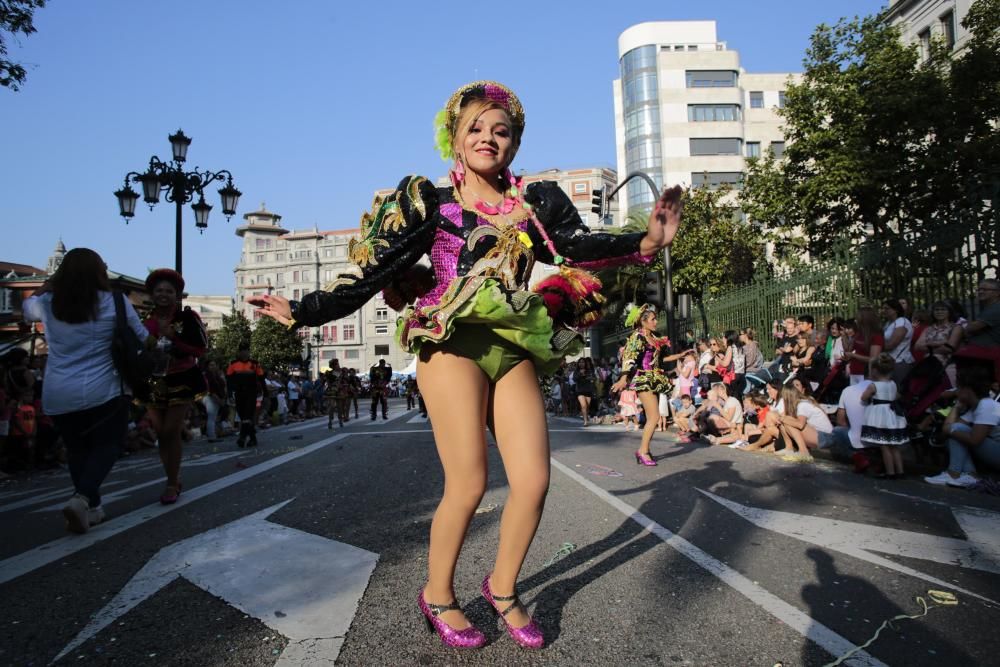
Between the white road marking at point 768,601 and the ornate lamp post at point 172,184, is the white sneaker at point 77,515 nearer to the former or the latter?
the white road marking at point 768,601

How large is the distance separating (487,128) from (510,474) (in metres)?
1.44

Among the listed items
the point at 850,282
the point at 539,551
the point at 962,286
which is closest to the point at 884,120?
the point at 850,282

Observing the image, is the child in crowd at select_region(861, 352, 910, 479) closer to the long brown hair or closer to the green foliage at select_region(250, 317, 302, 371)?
the long brown hair

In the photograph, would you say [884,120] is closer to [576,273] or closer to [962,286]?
[962,286]

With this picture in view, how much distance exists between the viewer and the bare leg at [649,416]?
850cm

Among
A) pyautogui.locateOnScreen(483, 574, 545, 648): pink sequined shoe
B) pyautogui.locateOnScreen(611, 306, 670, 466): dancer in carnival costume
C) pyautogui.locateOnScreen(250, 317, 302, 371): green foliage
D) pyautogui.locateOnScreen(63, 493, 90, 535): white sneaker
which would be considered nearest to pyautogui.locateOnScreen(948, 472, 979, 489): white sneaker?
pyautogui.locateOnScreen(611, 306, 670, 466): dancer in carnival costume

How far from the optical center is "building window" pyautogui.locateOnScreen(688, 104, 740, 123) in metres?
59.6

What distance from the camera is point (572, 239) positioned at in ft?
10.4

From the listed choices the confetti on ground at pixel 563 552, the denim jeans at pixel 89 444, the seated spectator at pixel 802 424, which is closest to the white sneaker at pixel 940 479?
the seated spectator at pixel 802 424

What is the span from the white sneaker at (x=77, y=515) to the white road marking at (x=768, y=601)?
3.69 m

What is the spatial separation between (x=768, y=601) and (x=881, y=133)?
22.4 meters

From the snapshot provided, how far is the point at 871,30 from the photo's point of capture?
2162cm

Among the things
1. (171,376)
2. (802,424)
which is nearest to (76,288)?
(171,376)

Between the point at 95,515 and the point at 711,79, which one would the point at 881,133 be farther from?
the point at 711,79
